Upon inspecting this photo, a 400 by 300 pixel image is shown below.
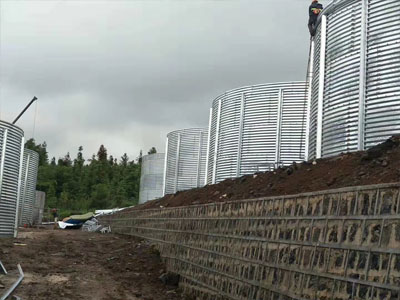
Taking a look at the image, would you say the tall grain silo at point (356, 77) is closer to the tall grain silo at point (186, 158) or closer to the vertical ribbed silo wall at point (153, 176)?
the tall grain silo at point (186, 158)

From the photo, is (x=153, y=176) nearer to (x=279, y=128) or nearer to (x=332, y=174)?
(x=279, y=128)

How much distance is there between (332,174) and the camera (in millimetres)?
7383

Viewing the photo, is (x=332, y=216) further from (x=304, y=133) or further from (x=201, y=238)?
(x=304, y=133)

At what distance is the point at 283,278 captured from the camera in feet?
20.1

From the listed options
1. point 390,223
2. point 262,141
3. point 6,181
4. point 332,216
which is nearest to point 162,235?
point 262,141

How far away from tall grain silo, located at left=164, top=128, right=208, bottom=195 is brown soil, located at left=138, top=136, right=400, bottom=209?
13.4 m

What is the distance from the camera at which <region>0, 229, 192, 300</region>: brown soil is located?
10.1 meters

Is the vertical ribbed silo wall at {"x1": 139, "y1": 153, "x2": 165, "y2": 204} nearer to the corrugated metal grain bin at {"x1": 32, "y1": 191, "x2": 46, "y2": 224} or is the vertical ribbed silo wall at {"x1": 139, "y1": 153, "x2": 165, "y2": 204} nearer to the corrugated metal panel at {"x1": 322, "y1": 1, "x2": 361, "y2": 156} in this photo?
the corrugated metal grain bin at {"x1": 32, "y1": 191, "x2": 46, "y2": 224}

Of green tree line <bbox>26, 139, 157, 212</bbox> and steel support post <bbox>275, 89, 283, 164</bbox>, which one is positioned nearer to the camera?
steel support post <bbox>275, 89, 283, 164</bbox>

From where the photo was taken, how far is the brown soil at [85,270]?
10.1 meters

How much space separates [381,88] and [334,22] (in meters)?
2.33

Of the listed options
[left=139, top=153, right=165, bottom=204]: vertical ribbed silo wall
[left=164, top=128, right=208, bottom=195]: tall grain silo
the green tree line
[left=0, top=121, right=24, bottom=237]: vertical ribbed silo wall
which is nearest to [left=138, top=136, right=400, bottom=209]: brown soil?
[left=0, top=121, right=24, bottom=237]: vertical ribbed silo wall

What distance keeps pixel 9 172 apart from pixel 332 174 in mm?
13342

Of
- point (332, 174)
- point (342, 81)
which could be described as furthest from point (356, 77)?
point (332, 174)
